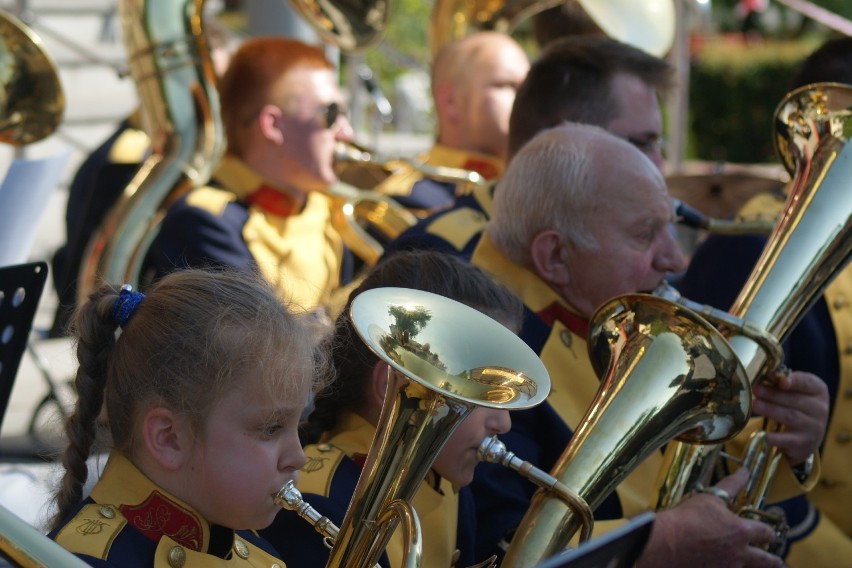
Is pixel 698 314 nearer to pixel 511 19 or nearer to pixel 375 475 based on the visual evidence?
pixel 375 475

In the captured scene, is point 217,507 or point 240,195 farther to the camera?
point 240,195

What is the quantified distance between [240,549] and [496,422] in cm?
41

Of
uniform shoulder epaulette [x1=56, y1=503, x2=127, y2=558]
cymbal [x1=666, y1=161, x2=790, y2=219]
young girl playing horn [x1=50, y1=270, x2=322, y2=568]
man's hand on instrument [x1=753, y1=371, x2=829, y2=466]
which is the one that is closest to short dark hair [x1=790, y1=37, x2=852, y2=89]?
cymbal [x1=666, y1=161, x2=790, y2=219]

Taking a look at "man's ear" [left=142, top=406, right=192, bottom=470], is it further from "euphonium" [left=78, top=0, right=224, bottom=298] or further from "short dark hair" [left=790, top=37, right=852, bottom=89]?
"short dark hair" [left=790, top=37, right=852, bottom=89]

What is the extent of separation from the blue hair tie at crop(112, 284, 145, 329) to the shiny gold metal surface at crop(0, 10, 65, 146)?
53.0 inches

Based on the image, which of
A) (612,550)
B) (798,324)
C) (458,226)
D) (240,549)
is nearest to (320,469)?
(240,549)

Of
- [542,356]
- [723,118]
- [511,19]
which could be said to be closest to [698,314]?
[542,356]

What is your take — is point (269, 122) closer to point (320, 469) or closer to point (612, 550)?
point (320, 469)

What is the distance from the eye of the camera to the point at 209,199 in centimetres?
341

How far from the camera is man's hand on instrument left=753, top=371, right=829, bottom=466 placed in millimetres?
2223

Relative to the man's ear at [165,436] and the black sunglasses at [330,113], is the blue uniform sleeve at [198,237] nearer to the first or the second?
the black sunglasses at [330,113]

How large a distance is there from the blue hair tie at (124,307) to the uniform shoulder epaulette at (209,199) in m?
1.72

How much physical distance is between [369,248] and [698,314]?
68.3 inches

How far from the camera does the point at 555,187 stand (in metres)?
2.32
